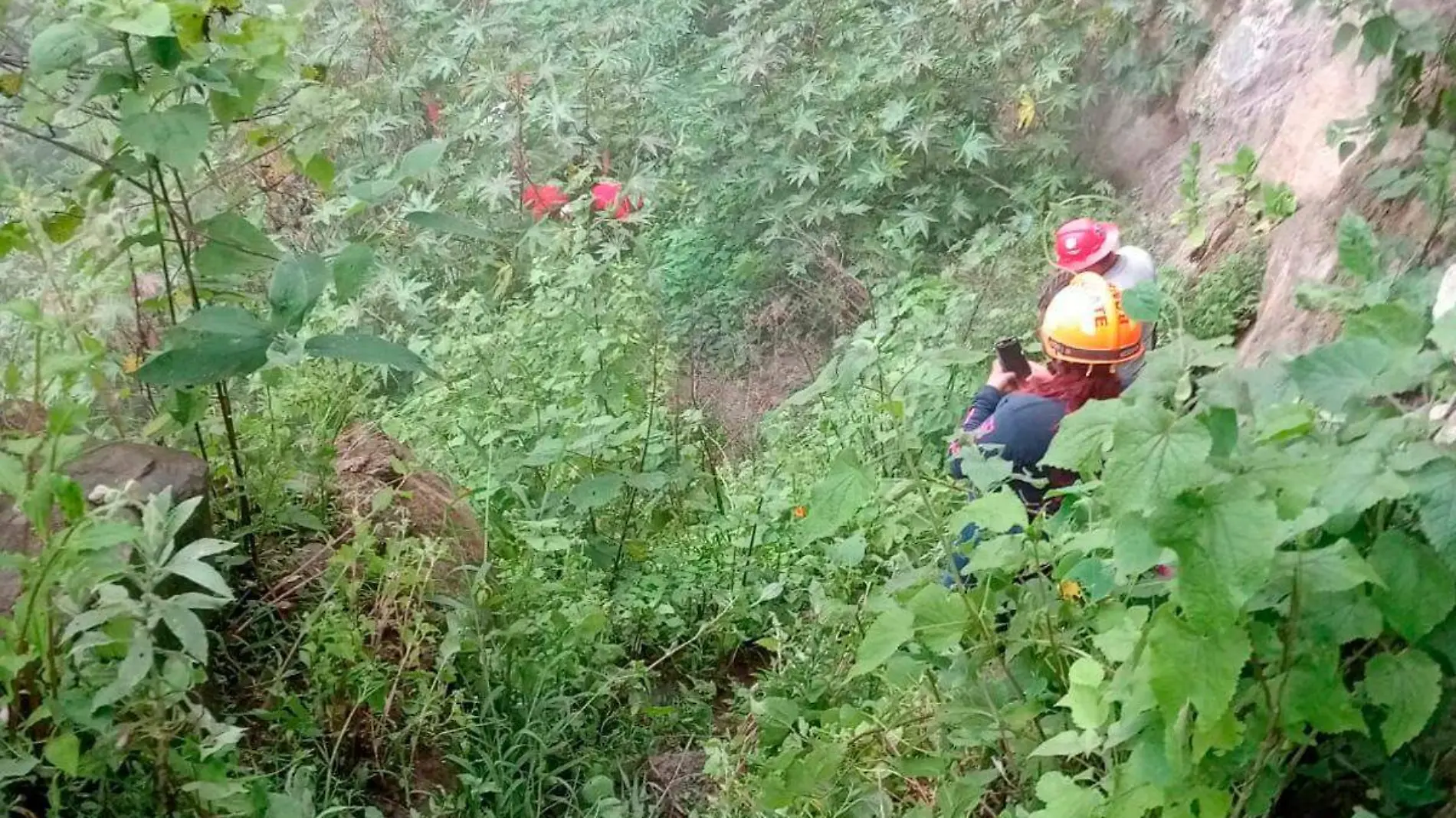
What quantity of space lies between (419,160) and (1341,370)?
1.41 m

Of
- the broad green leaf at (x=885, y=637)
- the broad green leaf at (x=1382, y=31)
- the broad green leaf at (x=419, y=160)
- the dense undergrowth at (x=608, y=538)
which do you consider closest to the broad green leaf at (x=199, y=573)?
the dense undergrowth at (x=608, y=538)

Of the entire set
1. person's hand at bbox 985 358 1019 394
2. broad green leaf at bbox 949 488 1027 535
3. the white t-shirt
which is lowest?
the white t-shirt

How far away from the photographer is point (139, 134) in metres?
1.58

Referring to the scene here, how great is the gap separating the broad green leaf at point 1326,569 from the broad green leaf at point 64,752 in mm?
1456

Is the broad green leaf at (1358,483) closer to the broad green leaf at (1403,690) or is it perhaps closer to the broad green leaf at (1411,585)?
the broad green leaf at (1411,585)

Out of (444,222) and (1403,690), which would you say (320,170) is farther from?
(1403,690)

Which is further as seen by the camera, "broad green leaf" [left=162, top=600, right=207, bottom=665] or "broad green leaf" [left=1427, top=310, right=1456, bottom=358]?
"broad green leaf" [left=162, top=600, right=207, bottom=665]

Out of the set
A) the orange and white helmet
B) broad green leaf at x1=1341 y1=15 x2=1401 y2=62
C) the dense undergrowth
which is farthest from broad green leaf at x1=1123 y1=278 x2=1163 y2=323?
broad green leaf at x1=1341 y1=15 x2=1401 y2=62

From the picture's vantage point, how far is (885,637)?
1565mm

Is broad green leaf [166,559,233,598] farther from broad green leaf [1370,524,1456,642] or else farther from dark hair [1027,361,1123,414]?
dark hair [1027,361,1123,414]

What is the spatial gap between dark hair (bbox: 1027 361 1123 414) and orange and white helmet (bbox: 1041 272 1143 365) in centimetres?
3

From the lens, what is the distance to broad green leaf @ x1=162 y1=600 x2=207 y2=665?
4.48ft

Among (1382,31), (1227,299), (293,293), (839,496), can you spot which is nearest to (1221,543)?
(839,496)

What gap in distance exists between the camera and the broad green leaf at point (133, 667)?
1.34 metres
